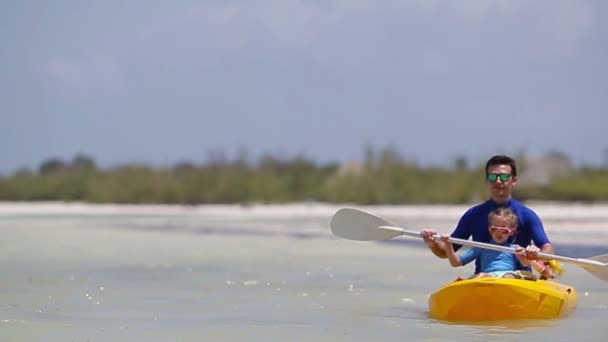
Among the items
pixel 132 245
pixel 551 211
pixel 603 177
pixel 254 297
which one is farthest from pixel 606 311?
pixel 603 177

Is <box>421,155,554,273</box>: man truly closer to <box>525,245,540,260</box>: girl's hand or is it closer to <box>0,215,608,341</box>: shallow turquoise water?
<box>525,245,540,260</box>: girl's hand

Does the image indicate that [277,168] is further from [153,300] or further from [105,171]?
[153,300]

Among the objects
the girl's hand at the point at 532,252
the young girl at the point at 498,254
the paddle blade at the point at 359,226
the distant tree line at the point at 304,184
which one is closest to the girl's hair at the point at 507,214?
the young girl at the point at 498,254

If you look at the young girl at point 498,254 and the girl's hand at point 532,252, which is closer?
the girl's hand at point 532,252

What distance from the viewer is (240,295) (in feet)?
30.9

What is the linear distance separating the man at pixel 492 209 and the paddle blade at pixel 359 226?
1.86 ft

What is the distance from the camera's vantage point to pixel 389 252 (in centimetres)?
1479

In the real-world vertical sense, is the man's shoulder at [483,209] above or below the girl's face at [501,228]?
above

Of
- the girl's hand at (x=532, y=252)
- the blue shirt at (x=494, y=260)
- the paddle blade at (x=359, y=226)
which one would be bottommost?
the blue shirt at (x=494, y=260)

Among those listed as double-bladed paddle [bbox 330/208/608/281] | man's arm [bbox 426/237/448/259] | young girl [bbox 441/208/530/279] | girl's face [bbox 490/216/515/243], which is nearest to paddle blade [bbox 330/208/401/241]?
double-bladed paddle [bbox 330/208/608/281]

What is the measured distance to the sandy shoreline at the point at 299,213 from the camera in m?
23.5

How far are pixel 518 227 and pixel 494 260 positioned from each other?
258 mm

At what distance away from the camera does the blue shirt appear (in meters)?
7.61

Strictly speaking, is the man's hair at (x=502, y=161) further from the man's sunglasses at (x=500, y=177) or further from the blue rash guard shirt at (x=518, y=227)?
the blue rash guard shirt at (x=518, y=227)
